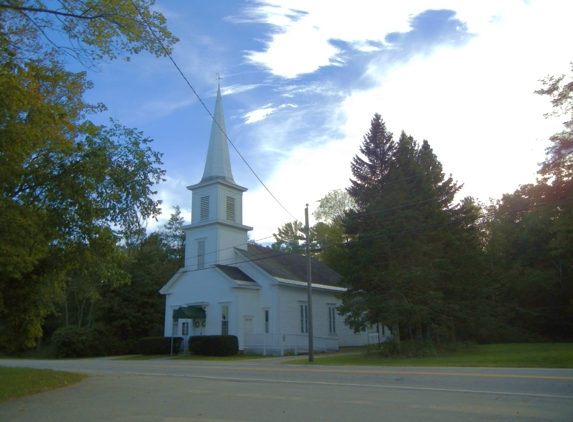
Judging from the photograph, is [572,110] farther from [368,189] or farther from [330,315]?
[330,315]

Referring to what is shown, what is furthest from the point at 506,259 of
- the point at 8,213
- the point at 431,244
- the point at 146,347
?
the point at 8,213

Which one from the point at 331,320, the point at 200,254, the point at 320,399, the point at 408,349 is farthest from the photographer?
the point at 331,320

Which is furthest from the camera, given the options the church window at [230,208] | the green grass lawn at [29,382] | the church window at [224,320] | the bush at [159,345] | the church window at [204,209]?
A: the church window at [230,208]

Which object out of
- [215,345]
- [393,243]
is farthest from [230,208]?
[393,243]

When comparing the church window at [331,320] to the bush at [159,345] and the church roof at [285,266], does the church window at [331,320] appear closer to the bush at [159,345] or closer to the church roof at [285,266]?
the church roof at [285,266]

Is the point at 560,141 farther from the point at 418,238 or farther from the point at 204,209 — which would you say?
the point at 204,209

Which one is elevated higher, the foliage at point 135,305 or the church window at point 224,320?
the foliage at point 135,305

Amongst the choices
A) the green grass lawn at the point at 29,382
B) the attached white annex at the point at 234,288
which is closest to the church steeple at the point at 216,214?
the attached white annex at the point at 234,288

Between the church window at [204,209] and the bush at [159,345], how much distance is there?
8.42m

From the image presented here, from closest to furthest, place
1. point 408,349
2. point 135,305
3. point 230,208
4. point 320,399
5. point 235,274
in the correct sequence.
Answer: point 320,399 → point 408,349 → point 235,274 → point 230,208 → point 135,305

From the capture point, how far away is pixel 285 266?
37094mm

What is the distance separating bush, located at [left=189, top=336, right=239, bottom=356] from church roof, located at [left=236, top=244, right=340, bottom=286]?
5.16 metres

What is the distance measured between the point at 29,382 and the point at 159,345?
65.0 feet

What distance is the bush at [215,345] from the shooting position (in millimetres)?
29734
